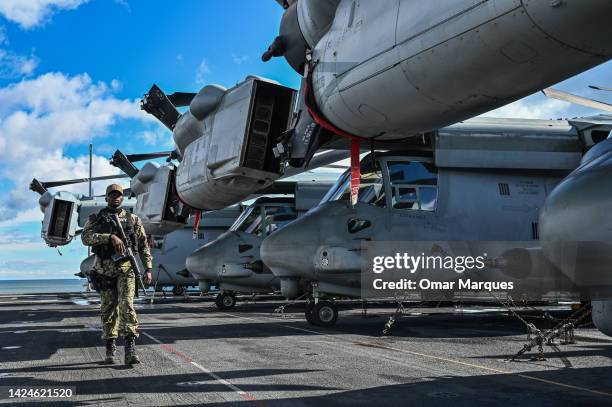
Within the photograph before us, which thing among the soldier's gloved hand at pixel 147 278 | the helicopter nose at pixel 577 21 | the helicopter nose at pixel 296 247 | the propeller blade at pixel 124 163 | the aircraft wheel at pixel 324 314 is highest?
the propeller blade at pixel 124 163

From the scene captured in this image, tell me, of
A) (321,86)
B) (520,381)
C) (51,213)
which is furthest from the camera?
(51,213)

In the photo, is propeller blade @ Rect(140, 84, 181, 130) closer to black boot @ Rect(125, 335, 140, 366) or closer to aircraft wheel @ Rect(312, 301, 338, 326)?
aircraft wheel @ Rect(312, 301, 338, 326)

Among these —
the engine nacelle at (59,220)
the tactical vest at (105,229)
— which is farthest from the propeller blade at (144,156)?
the tactical vest at (105,229)

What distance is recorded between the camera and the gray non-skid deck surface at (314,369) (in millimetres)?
4785

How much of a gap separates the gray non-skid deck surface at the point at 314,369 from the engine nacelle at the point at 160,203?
20.7 ft

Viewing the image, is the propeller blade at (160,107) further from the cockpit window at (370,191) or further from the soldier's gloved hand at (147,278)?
the soldier's gloved hand at (147,278)

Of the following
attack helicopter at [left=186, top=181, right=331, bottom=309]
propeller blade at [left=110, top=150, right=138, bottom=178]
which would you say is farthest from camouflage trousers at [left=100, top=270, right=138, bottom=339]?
propeller blade at [left=110, top=150, right=138, bottom=178]

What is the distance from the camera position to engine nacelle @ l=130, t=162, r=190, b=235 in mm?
16203

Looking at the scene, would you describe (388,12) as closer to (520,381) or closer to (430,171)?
(520,381)

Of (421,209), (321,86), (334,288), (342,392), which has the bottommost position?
(342,392)

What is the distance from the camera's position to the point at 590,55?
4250mm

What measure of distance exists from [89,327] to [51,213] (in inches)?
570

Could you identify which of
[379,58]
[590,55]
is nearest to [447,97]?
[379,58]
